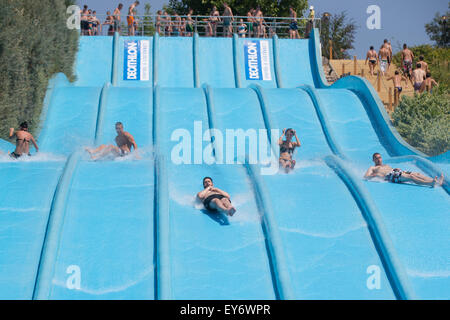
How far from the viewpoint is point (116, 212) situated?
30.0 ft

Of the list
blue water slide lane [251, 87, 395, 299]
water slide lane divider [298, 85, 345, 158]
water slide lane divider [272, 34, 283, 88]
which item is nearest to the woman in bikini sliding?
blue water slide lane [251, 87, 395, 299]

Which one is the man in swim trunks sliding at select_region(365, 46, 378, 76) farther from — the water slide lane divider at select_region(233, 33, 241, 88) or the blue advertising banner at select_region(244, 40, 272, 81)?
the water slide lane divider at select_region(233, 33, 241, 88)

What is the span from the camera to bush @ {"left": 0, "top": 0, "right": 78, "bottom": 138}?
13500 mm

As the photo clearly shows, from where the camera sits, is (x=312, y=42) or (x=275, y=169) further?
(x=312, y=42)

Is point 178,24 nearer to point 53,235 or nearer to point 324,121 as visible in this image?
point 324,121

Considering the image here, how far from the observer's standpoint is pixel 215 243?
8.79m

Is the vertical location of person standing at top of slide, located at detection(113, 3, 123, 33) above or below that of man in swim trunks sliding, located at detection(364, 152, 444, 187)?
above

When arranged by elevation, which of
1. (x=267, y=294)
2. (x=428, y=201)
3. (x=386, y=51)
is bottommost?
(x=267, y=294)

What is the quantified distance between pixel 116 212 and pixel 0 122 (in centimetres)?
553

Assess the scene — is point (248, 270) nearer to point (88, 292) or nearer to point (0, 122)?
point (88, 292)

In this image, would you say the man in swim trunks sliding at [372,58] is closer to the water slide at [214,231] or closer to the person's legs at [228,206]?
the water slide at [214,231]

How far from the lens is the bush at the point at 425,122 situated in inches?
590

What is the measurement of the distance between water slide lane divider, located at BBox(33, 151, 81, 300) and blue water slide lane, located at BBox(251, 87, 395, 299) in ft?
9.98

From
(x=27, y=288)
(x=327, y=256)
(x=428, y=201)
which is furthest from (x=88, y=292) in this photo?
(x=428, y=201)
